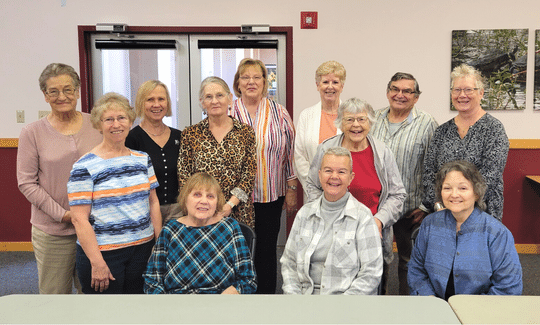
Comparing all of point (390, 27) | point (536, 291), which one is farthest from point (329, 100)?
point (536, 291)

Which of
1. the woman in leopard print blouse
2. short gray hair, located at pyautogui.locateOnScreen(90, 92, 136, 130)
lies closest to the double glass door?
the woman in leopard print blouse

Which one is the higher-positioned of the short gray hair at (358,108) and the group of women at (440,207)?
the short gray hair at (358,108)

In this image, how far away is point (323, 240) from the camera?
1.95 meters

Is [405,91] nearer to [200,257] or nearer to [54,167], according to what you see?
[200,257]

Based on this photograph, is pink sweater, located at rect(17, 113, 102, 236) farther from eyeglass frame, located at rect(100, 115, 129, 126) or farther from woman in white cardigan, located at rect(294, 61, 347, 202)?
woman in white cardigan, located at rect(294, 61, 347, 202)

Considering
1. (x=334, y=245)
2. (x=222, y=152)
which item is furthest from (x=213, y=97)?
(x=334, y=245)

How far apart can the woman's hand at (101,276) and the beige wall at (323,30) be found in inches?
111

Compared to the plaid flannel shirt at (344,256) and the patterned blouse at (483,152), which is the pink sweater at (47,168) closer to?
the plaid flannel shirt at (344,256)

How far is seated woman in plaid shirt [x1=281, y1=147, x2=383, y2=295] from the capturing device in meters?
1.89

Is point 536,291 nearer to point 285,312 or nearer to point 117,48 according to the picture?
point 285,312

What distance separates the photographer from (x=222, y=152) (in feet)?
7.57

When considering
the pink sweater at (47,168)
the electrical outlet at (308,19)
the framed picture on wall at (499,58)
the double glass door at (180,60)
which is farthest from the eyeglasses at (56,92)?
→ the framed picture on wall at (499,58)

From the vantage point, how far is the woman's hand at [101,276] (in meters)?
1.88

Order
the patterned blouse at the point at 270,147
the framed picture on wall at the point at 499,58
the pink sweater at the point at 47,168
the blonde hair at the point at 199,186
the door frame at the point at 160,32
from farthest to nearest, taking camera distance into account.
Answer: the door frame at the point at 160,32
the framed picture on wall at the point at 499,58
the patterned blouse at the point at 270,147
the pink sweater at the point at 47,168
the blonde hair at the point at 199,186
